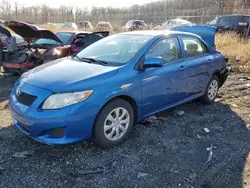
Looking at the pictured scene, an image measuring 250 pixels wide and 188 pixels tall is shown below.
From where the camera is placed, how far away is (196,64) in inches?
189

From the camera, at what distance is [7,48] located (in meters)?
7.00

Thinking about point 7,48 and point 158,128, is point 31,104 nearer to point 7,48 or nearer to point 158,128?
point 158,128

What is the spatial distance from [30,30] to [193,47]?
13.6 feet

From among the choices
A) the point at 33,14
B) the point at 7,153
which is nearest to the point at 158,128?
the point at 7,153

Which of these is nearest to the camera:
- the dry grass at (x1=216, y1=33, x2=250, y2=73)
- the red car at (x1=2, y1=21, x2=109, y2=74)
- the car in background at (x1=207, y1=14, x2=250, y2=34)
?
the red car at (x1=2, y1=21, x2=109, y2=74)

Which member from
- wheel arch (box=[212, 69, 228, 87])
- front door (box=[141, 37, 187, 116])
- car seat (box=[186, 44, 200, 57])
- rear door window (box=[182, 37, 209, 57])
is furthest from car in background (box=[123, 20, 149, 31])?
front door (box=[141, 37, 187, 116])

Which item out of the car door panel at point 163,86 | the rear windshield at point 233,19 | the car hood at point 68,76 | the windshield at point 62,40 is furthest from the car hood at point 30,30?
the rear windshield at point 233,19

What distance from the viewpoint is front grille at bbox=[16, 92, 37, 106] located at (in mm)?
3182

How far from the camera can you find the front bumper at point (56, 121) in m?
3.04

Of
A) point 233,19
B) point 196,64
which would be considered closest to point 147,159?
point 196,64

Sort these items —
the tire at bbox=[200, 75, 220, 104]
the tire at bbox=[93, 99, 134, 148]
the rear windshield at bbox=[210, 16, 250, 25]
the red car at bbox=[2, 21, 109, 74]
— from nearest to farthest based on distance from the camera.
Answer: the tire at bbox=[93, 99, 134, 148] → the tire at bbox=[200, 75, 220, 104] → the red car at bbox=[2, 21, 109, 74] → the rear windshield at bbox=[210, 16, 250, 25]

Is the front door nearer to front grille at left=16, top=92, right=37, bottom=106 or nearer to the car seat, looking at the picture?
the car seat

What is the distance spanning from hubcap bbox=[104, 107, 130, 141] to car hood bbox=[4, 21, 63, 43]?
3806mm

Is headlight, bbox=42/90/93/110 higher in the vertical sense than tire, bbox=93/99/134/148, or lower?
higher
